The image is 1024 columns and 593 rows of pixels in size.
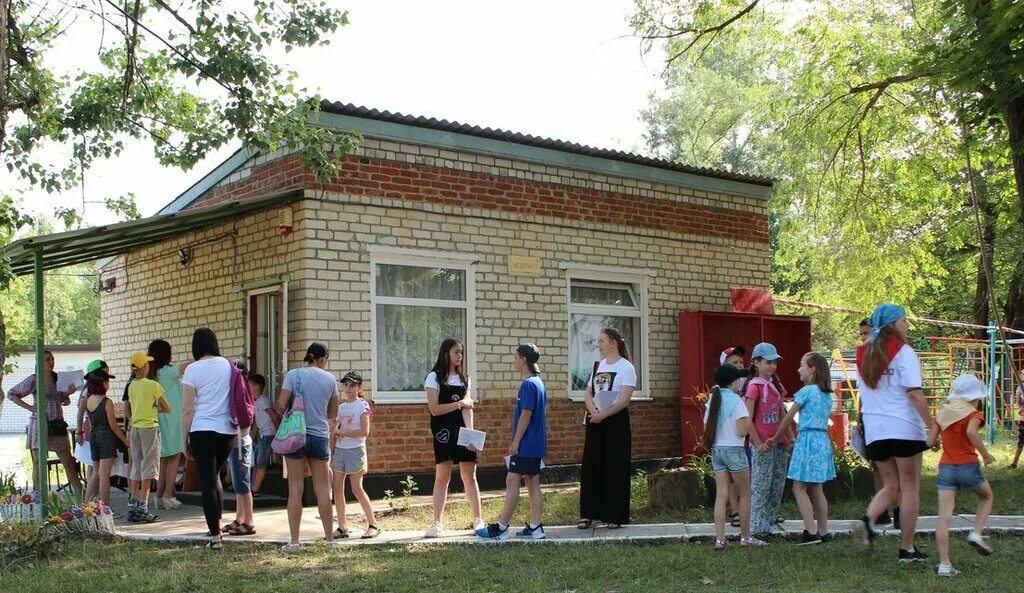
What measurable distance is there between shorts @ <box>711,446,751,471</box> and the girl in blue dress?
428 mm

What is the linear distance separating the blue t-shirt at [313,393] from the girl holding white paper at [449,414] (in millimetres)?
881

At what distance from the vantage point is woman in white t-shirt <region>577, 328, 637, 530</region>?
29.1 ft

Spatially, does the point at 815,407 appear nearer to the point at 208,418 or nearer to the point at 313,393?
the point at 313,393

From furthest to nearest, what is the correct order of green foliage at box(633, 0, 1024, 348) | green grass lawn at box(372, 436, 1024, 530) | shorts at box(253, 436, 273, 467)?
green foliage at box(633, 0, 1024, 348), shorts at box(253, 436, 273, 467), green grass lawn at box(372, 436, 1024, 530)

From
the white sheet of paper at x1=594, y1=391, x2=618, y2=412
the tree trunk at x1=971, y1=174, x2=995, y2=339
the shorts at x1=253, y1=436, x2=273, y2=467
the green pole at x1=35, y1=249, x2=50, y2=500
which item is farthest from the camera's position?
the tree trunk at x1=971, y1=174, x2=995, y2=339

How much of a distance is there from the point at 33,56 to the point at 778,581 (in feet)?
35.8

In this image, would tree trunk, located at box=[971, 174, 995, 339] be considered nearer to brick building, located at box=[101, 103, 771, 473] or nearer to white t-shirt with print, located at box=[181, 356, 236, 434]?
brick building, located at box=[101, 103, 771, 473]

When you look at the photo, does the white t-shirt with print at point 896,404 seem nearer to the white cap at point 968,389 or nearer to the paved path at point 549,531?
the white cap at point 968,389

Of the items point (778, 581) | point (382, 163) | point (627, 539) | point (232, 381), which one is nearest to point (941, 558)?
point (778, 581)

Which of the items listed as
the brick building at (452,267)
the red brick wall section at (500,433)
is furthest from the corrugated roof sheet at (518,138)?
the red brick wall section at (500,433)

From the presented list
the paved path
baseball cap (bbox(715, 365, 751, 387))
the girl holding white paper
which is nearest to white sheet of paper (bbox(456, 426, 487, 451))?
the girl holding white paper

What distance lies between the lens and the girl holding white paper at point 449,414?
8695mm

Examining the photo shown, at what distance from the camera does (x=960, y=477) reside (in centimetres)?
690

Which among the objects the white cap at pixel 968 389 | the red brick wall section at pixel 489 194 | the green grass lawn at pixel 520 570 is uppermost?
the red brick wall section at pixel 489 194
